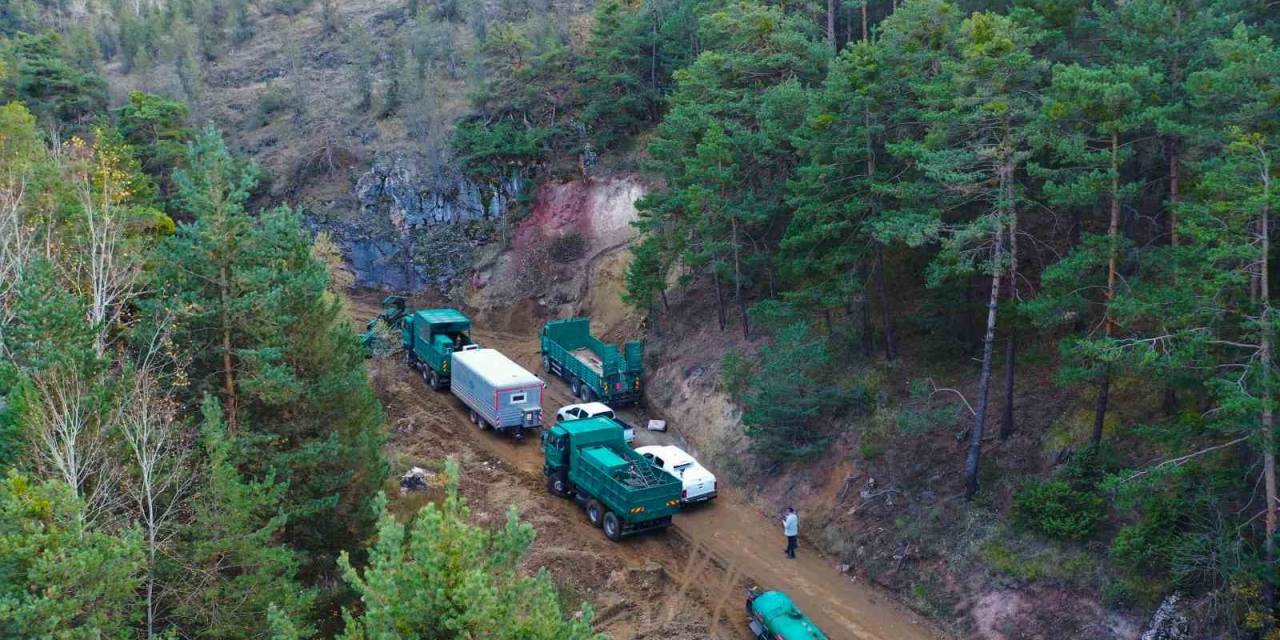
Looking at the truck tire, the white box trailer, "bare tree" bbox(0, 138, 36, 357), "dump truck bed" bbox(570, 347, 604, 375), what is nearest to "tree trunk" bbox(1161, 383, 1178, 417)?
the truck tire

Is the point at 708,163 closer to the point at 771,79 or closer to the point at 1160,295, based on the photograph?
the point at 771,79

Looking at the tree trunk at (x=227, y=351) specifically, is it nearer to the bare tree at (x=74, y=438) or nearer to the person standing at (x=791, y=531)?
the bare tree at (x=74, y=438)

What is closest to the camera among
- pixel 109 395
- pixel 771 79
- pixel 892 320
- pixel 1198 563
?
pixel 109 395

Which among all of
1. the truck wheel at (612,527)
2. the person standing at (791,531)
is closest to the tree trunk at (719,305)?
the person standing at (791,531)

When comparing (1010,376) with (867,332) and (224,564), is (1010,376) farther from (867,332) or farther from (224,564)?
(224,564)

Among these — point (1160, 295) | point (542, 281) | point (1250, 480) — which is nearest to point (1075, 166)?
point (1160, 295)

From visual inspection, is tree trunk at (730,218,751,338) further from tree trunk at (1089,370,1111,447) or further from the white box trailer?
tree trunk at (1089,370,1111,447)

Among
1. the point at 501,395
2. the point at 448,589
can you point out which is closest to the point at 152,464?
the point at 448,589
